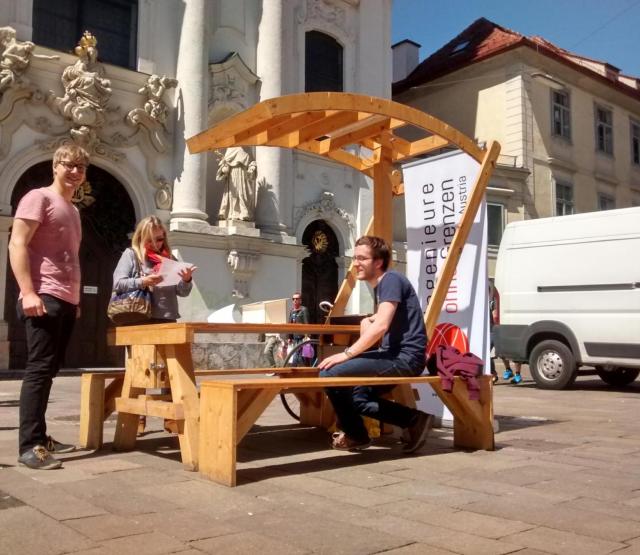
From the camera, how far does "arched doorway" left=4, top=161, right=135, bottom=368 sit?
15.9 m

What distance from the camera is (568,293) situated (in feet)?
39.7

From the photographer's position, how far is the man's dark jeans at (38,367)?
14.9 feet

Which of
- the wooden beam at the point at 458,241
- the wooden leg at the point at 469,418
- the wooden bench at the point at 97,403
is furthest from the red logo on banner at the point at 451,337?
the wooden bench at the point at 97,403

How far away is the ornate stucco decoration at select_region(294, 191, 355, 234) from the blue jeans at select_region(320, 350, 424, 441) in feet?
45.5

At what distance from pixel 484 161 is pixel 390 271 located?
1861 millimetres

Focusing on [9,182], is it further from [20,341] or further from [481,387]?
[481,387]

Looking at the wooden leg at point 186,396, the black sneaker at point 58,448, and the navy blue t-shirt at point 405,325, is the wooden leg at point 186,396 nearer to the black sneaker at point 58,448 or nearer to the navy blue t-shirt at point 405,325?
the black sneaker at point 58,448

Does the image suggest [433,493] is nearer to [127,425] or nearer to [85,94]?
[127,425]

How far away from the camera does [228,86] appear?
17531 millimetres

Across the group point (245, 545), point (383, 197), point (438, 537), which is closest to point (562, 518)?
point (438, 537)

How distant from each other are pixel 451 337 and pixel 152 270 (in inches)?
105

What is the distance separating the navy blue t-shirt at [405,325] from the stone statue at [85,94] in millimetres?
11526

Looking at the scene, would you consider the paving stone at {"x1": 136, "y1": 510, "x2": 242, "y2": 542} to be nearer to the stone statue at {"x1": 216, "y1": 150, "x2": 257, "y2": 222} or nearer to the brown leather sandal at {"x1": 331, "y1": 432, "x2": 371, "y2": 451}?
the brown leather sandal at {"x1": 331, "y1": 432, "x2": 371, "y2": 451}

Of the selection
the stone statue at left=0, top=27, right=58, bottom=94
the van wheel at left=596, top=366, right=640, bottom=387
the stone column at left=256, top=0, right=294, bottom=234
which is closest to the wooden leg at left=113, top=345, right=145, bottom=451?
the van wheel at left=596, top=366, right=640, bottom=387
